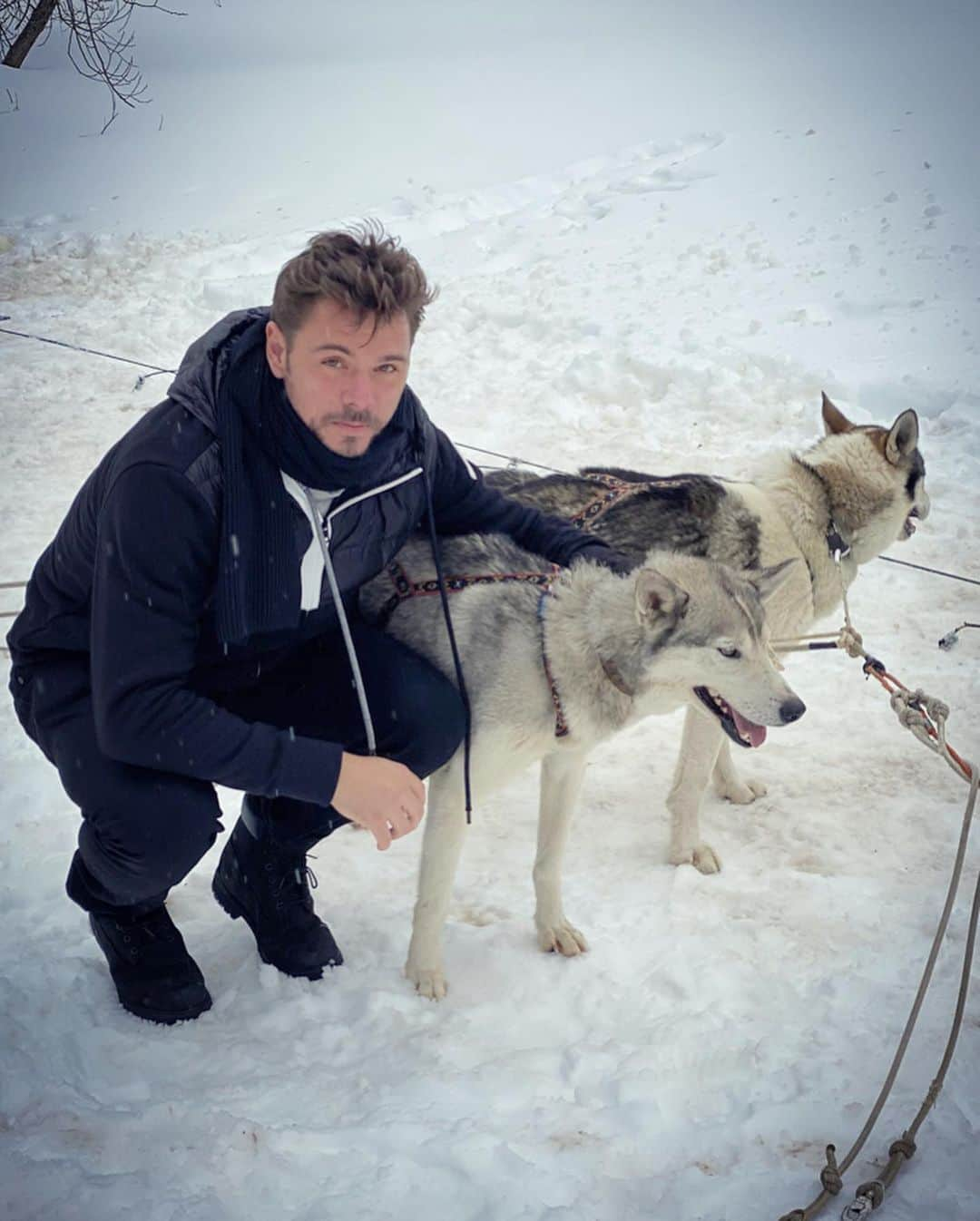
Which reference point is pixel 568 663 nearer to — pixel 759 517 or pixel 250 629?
pixel 250 629

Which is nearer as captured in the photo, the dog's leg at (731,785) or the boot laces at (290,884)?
the boot laces at (290,884)

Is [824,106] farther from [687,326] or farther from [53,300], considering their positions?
[53,300]

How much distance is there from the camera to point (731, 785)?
3.78m

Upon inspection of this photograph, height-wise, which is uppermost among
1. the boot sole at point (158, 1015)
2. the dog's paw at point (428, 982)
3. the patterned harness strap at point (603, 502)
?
the patterned harness strap at point (603, 502)

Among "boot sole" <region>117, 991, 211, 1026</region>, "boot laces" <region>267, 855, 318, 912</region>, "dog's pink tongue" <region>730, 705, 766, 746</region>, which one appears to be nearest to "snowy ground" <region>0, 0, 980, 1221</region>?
"boot sole" <region>117, 991, 211, 1026</region>

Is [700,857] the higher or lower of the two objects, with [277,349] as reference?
lower

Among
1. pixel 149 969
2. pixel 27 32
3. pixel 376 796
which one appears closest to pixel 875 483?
pixel 376 796

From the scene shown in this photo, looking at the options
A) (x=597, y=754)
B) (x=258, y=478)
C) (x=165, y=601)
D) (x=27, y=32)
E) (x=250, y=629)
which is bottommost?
(x=597, y=754)

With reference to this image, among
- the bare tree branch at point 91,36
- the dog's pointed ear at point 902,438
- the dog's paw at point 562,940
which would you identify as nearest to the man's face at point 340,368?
the dog's paw at point 562,940

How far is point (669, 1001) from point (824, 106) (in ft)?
45.7

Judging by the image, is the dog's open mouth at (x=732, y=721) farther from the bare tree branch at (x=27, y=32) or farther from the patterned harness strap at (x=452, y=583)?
the bare tree branch at (x=27, y=32)

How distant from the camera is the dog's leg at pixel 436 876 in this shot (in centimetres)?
272

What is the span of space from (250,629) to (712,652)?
1.24 meters

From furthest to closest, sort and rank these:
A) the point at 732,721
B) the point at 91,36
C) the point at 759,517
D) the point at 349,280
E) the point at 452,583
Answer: the point at 91,36
the point at 759,517
the point at 452,583
the point at 732,721
the point at 349,280
